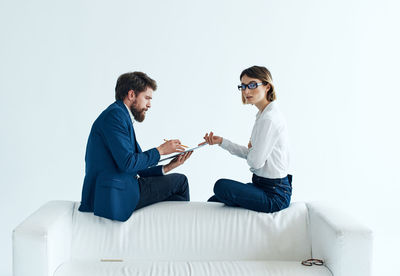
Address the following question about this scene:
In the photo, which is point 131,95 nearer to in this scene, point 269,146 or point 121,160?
point 121,160

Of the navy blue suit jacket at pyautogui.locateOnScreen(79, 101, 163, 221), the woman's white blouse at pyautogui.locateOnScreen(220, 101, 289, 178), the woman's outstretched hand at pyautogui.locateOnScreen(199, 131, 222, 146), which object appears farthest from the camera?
the woman's outstretched hand at pyautogui.locateOnScreen(199, 131, 222, 146)

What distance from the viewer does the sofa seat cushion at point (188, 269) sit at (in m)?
2.97

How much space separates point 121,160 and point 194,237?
66 cm

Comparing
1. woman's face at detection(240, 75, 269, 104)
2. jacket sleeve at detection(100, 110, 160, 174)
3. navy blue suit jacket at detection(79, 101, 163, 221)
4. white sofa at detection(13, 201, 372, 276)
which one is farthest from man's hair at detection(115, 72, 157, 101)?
white sofa at detection(13, 201, 372, 276)

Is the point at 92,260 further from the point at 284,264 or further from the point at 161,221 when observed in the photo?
the point at 284,264

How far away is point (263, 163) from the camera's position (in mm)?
3346

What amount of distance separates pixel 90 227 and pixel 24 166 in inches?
94.4

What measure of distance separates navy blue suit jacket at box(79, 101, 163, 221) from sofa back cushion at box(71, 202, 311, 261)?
4.6 inches

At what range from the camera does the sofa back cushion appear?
3.31 metres

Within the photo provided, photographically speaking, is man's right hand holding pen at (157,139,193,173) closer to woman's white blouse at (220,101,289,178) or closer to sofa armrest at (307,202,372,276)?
woman's white blouse at (220,101,289,178)

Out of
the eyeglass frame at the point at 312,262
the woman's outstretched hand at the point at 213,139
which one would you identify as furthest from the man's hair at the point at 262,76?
the eyeglass frame at the point at 312,262

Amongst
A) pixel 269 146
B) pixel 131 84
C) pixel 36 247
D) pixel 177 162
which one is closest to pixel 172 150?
pixel 177 162

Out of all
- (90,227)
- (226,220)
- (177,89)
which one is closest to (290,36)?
(177,89)

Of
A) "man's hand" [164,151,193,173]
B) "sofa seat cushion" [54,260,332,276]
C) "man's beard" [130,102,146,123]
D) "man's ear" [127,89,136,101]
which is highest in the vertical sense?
"man's ear" [127,89,136,101]
